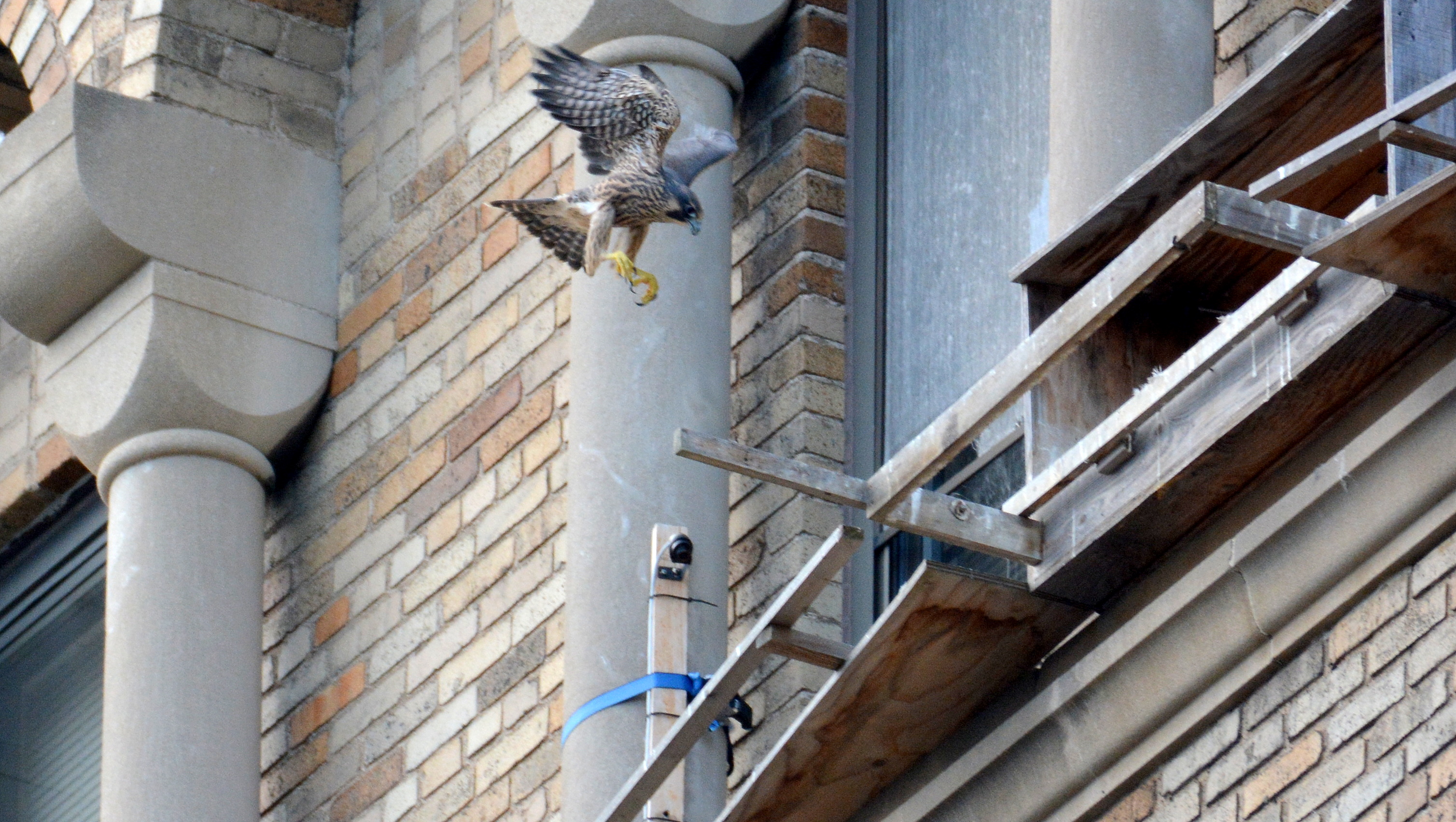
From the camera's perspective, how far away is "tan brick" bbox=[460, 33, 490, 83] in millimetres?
7859

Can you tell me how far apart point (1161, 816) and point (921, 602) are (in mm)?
511

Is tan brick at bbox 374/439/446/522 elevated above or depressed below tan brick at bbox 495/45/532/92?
below

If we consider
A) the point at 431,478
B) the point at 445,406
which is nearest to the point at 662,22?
the point at 445,406

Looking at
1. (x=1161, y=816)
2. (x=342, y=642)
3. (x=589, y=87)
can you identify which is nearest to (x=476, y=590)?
(x=342, y=642)

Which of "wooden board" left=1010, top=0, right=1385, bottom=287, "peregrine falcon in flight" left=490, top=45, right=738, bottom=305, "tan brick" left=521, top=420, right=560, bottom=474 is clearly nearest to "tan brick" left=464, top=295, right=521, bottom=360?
"tan brick" left=521, top=420, right=560, bottom=474

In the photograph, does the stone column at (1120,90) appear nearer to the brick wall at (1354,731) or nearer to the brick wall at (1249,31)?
the brick wall at (1249,31)

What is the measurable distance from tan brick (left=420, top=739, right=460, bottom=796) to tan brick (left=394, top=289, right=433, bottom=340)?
1181 mm

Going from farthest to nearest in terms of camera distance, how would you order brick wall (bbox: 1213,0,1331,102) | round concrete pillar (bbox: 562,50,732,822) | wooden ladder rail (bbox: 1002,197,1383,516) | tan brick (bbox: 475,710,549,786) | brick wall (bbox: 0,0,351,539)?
brick wall (bbox: 0,0,351,539), tan brick (bbox: 475,710,549,786), round concrete pillar (bbox: 562,50,732,822), brick wall (bbox: 1213,0,1331,102), wooden ladder rail (bbox: 1002,197,1383,516)

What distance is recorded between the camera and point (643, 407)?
6488 mm

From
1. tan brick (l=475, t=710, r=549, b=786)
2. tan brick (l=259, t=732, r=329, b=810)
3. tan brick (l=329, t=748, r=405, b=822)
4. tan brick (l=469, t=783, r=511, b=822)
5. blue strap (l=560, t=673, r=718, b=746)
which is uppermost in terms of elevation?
tan brick (l=259, t=732, r=329, b=810)

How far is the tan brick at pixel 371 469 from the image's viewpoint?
7.71 meters

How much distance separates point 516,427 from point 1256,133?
9.04 feet

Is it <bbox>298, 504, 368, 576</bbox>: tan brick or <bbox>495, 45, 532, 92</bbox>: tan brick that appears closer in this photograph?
<bbox>495, 45, 532, 92</bbox>: tan brick

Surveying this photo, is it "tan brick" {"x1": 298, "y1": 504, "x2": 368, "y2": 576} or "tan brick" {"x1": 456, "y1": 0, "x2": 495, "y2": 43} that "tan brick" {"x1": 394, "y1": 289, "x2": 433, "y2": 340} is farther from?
"tan brick" {"x1": 456, "y1": 0, "x2": 495, "y2": 43}
